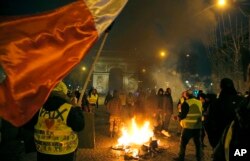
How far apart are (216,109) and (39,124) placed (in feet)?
10.1

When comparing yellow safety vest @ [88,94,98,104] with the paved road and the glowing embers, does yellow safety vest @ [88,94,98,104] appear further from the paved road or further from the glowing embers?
the glowing embers

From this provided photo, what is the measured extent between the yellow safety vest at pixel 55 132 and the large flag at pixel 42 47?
0.51 metres

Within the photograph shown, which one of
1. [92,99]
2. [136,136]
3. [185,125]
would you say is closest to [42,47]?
[185,125]

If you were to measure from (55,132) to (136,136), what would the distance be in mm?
7631

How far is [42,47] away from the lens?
3.74m

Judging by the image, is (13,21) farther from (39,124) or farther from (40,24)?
(39,124)

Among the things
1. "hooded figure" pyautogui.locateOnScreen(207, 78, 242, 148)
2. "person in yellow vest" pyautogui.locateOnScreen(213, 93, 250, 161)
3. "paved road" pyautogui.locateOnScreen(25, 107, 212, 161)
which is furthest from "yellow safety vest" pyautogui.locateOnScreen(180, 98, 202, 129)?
"person in yellow vest" pyautogui.locateOnScreen(213, 93, 250, 161)

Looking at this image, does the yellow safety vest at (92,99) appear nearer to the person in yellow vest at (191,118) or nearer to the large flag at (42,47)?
the person in yellow vest at (191,118)

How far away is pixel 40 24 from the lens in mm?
3838

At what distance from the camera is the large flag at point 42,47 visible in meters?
3.41

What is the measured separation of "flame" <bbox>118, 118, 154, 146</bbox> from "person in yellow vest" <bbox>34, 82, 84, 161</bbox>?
666cm

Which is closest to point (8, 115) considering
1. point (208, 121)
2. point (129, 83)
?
point (208, 121)

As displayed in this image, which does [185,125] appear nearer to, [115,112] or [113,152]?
[113,152]

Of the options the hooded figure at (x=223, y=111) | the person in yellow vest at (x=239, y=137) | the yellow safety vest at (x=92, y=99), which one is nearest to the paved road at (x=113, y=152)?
the hooded figure at (x=223, y=111)
